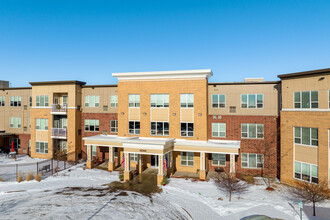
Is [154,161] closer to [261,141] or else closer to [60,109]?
[261,141]

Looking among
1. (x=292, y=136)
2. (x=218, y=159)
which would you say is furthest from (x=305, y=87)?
(x=218, y=159)

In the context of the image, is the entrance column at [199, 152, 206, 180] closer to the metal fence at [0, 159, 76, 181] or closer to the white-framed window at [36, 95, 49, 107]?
the metal fence at [0, 159, 76, 181]

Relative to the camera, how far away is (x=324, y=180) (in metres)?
18.6

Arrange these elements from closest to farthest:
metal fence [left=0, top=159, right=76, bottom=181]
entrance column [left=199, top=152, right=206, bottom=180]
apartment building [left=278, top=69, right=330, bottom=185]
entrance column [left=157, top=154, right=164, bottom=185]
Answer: apartment building [left=278, top=69, right=330, bottom=185] → entrance column [left=157, top=154, right=164, bottom=185] → entrance column [left=199, top=152, right=206, bottom=180] → metal fence [left=0, top=159, right=76, bottom=181]

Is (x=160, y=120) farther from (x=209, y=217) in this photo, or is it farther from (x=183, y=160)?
(x=209, y=217)

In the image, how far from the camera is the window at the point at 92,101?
32.5m

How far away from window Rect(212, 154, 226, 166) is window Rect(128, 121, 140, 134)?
10489mm

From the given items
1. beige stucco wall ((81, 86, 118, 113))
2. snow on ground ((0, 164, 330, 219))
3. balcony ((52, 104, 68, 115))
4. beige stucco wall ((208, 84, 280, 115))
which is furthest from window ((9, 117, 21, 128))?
beige stucco wall ((208, 84, 280, 115))

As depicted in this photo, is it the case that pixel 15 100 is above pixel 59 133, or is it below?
above

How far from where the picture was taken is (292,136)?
21.9m

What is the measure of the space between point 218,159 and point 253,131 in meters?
5.59

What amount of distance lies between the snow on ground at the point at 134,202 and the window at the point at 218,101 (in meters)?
9.80

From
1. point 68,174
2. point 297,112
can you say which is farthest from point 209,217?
point 68,174

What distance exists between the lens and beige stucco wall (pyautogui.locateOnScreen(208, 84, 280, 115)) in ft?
83.3
